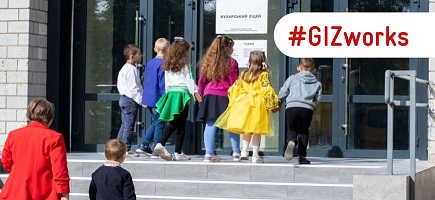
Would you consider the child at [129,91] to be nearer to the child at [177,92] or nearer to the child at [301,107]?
the child at [177,92]

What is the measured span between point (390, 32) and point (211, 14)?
6.49 meters

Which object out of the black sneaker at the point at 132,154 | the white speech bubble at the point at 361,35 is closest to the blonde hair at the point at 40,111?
the white speech bubble at the point at 361,35

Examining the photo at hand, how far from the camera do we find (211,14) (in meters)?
14.4

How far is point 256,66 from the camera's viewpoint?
12.4m

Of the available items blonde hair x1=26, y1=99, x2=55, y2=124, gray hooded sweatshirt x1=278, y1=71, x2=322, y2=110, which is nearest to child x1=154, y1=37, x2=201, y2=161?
gray hooded sweatshirt x1=278, y1=71, x2=322, y2=110

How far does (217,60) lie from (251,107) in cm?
72

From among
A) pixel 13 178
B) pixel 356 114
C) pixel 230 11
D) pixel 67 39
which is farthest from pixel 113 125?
→ pixel 13 178

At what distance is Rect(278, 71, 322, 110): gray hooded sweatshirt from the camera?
12227 mm

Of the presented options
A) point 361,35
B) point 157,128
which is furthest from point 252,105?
point 361,35

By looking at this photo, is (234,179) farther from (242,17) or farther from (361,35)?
(361,35)

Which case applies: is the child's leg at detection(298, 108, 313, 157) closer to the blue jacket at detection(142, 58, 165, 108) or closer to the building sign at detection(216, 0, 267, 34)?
the blue jacket at detection(142, 58, 165, 108)

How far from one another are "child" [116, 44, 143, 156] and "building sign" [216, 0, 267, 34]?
5.05ft

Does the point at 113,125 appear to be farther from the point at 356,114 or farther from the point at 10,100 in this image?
the point at 356,114

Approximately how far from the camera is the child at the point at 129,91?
13.3 meters
